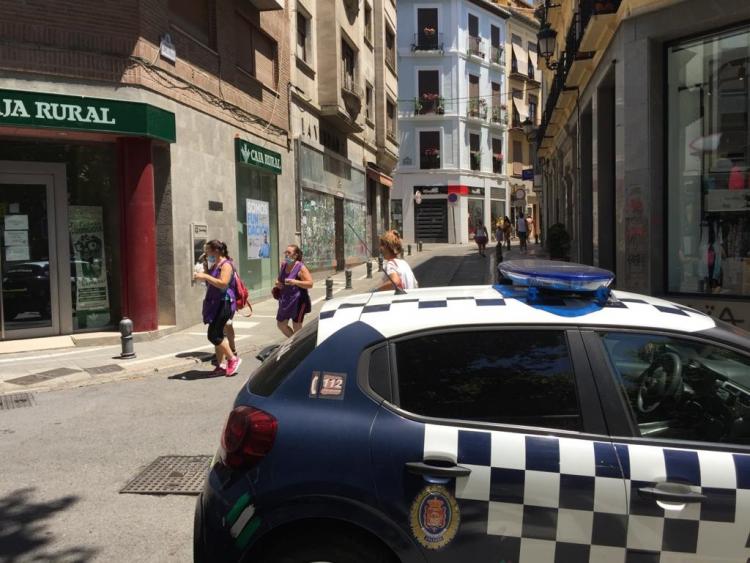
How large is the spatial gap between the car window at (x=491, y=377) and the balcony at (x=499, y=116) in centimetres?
4456

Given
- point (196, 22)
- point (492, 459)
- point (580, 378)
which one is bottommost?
point (492, 459)

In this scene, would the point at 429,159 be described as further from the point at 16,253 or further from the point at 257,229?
the point at 16,253

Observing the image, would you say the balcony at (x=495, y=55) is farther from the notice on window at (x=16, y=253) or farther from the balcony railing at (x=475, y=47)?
the notice on window at (x=16, y=253)

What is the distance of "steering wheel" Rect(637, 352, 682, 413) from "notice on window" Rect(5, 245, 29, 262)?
35.4ft

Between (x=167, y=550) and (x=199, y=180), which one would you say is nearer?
(x=167, y=550)

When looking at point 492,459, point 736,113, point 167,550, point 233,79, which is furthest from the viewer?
point 233,79

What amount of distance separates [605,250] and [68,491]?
37.5 feet

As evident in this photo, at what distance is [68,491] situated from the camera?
467 cm

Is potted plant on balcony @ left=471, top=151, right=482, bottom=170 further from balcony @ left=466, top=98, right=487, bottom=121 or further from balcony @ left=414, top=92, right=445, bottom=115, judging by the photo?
balcony @ left=414, top=92, right=445, bottom=115

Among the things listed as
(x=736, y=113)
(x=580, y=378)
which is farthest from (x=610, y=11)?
(x=580, y=378)

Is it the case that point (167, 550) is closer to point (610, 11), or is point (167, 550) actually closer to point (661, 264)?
point (661, 264)

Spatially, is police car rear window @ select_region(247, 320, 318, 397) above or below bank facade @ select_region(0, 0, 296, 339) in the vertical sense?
below

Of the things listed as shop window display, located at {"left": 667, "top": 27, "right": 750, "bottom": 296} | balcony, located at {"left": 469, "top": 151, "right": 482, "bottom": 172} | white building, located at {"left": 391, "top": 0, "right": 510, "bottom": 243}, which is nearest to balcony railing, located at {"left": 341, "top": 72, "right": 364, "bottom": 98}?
shop window display, located at {"left": 667, "top": 27, "right": 750, "bottom": 296}

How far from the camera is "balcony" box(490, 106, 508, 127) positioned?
4547 cm
